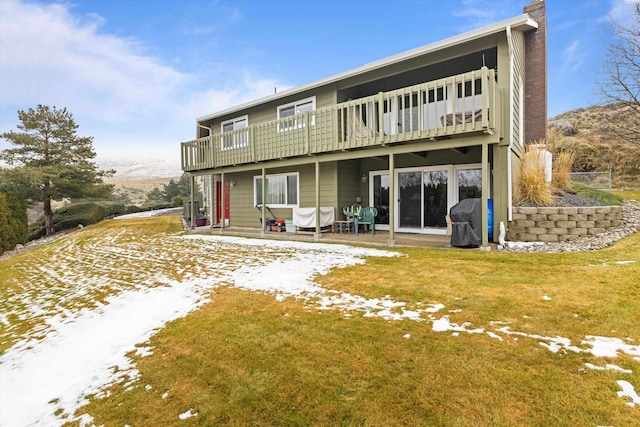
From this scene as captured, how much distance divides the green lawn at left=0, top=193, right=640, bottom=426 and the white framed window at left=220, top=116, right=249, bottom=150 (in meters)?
8.50

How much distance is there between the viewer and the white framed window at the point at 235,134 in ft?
39.6

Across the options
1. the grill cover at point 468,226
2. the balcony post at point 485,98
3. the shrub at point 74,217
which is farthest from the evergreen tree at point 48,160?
the balcony post at point 485,98

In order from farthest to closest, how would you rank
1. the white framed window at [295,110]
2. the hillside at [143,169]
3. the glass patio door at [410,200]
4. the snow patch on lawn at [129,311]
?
the hillside at [143,169]
the white framed window at [295,110]
the glass patio door at [410,200]
the snow patch on lawn at [129,311]

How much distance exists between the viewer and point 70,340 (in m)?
3.47

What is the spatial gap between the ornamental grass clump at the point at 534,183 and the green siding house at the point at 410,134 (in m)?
0.36

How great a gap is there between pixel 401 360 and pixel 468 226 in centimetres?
531

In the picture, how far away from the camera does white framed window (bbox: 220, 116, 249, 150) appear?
12078mm

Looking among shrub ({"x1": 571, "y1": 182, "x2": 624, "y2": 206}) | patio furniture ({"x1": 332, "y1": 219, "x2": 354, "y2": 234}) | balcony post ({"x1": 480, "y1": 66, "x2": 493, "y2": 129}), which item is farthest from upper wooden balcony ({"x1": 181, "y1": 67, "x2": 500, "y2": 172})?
shrub ({"x1": 571, "y1": 182, "x2": 624, "y2": 206})

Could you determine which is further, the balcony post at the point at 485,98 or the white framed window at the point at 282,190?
the white framed window at the point at 282,190

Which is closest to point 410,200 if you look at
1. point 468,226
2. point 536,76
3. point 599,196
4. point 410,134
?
point 410,134

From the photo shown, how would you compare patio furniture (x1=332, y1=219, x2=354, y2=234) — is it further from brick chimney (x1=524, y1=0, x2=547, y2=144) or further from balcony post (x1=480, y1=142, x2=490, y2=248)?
brick chimney (x1=524, y1=0, x2=547, y2=144)

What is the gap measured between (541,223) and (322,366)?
683 centimetres

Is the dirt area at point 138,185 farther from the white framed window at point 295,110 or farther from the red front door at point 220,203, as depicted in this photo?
the white framed window at point 295,110

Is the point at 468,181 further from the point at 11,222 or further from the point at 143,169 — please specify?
the point at 143,169
